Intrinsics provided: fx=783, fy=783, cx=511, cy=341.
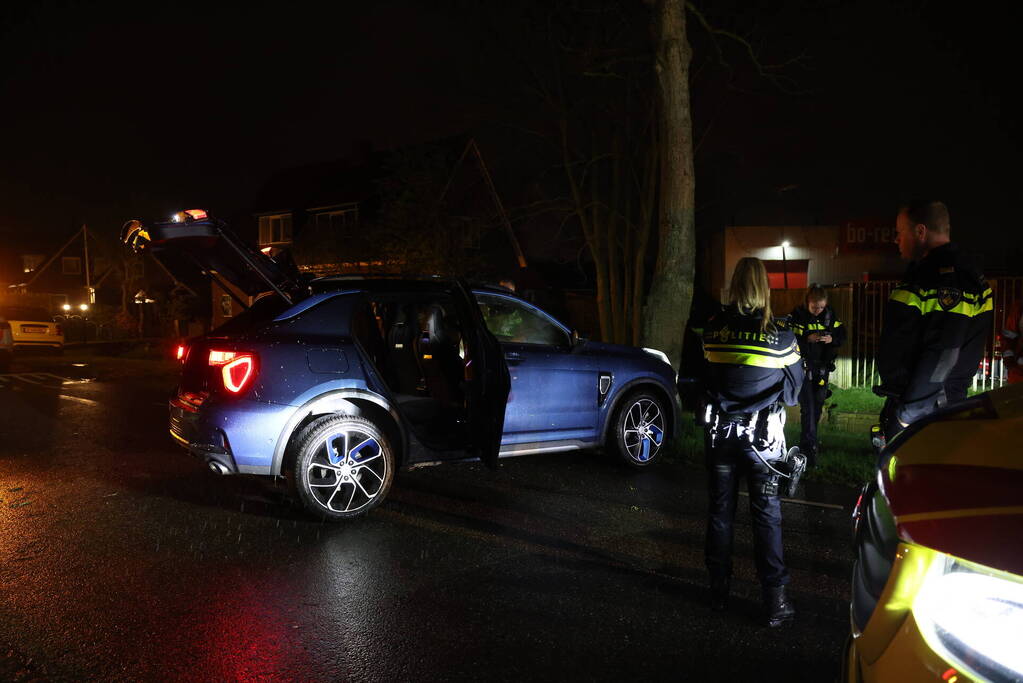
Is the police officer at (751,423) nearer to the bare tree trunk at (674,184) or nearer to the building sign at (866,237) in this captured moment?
the bare tree trunk at (674,184)

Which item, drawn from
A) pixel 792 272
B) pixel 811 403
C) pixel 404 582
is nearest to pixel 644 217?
pixel 811 403

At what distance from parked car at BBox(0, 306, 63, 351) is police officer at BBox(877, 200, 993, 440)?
27438 millimetres

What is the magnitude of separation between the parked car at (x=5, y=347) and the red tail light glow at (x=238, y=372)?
54.6 ft

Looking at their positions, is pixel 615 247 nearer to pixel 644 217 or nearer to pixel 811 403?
pixel 644 217

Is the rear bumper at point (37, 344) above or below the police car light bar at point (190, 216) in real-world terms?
below

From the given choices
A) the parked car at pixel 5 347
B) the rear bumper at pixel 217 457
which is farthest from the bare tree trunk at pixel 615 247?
the rear bumper at pixel 217 457

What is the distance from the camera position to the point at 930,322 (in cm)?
412

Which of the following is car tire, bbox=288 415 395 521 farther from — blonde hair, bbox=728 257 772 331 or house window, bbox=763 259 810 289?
house window, bbox=763 259 810 289

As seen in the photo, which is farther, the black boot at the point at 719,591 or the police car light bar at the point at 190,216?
the police car light bar at the point at 190,216

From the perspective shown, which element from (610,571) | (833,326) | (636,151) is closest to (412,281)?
(610,571)

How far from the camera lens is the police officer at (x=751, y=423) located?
155 inches

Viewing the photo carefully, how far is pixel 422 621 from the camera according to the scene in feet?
12.8

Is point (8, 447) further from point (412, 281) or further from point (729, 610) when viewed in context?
point (729, 610)

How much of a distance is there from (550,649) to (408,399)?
3.93m
